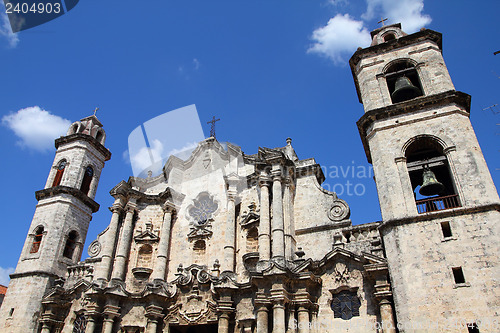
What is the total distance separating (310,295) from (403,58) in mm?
9559

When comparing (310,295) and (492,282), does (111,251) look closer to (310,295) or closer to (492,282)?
(310,295)

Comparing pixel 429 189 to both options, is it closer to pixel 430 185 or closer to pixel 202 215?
pixel 430 185

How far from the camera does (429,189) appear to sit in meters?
13.0

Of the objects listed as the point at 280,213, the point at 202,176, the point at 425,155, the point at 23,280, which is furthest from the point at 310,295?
the point at 23,280

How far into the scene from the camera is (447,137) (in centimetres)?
1329

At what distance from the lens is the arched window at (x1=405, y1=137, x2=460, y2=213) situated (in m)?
12.6

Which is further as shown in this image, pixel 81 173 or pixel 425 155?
pixel 81 173

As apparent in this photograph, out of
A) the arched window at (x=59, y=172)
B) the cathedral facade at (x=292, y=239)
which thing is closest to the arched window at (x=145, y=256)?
the cathedral facade at (x=292, y=239)

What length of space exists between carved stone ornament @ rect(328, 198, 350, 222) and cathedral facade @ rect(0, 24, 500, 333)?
0.05m

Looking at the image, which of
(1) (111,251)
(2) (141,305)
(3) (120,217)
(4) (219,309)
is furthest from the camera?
(3) (120,217)

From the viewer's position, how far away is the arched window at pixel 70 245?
1931 cm

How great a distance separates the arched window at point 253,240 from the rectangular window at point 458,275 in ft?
23.4

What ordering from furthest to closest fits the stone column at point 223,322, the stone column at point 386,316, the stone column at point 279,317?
the stone column at point 223,322 < the stone column at point 279,317 < the stone column at point 386,316

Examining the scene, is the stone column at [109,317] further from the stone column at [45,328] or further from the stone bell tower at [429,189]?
the stone bell tower at [429,189]
